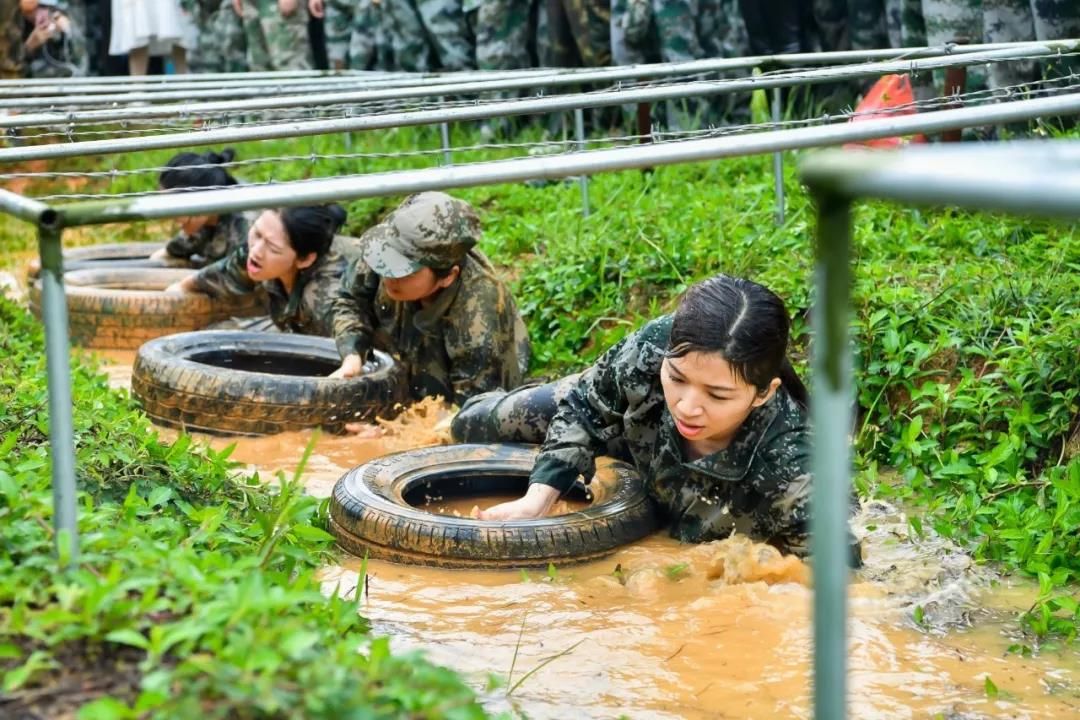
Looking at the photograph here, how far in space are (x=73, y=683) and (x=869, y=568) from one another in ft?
9.07

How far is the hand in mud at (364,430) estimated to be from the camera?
6.17 meters

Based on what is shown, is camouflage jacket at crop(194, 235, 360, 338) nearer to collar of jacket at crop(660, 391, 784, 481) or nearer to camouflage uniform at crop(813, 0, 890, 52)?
collar of jacket at crop(660, 391, 784, 481)

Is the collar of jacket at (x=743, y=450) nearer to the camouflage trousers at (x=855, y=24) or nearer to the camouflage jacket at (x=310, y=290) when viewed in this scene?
the camouflage jacket at (x=310, y=290)

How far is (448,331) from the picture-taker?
6.20m

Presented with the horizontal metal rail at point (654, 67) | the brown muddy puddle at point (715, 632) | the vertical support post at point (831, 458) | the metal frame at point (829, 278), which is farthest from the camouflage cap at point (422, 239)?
the vertical support post at point (831, 458)

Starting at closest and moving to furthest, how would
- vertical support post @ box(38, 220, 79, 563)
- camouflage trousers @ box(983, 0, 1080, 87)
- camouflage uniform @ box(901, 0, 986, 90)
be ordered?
vertical support post @ box(38, 220, 79, 563) → camouflage trousers @ box(983, 0, 1080, 87) → camouflage uniform @ box(901, 0, 986, 90)

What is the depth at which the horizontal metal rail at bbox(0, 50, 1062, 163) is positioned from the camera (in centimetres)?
444

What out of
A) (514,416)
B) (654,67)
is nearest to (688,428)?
(514,416)

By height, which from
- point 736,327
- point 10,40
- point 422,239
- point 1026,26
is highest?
point 10,40

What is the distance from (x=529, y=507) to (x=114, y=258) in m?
5.34

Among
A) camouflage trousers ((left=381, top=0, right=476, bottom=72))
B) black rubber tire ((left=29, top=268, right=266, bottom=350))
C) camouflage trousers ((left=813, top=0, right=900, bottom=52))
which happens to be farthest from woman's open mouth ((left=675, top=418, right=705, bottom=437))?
camouflage trousers ((left=381, top=0, right=476, bottom=72))

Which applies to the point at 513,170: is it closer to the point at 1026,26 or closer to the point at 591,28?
the point at 1026,26

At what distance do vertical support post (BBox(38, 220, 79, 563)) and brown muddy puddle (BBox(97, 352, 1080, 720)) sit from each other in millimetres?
809

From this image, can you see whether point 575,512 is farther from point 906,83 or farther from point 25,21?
point 25,21
